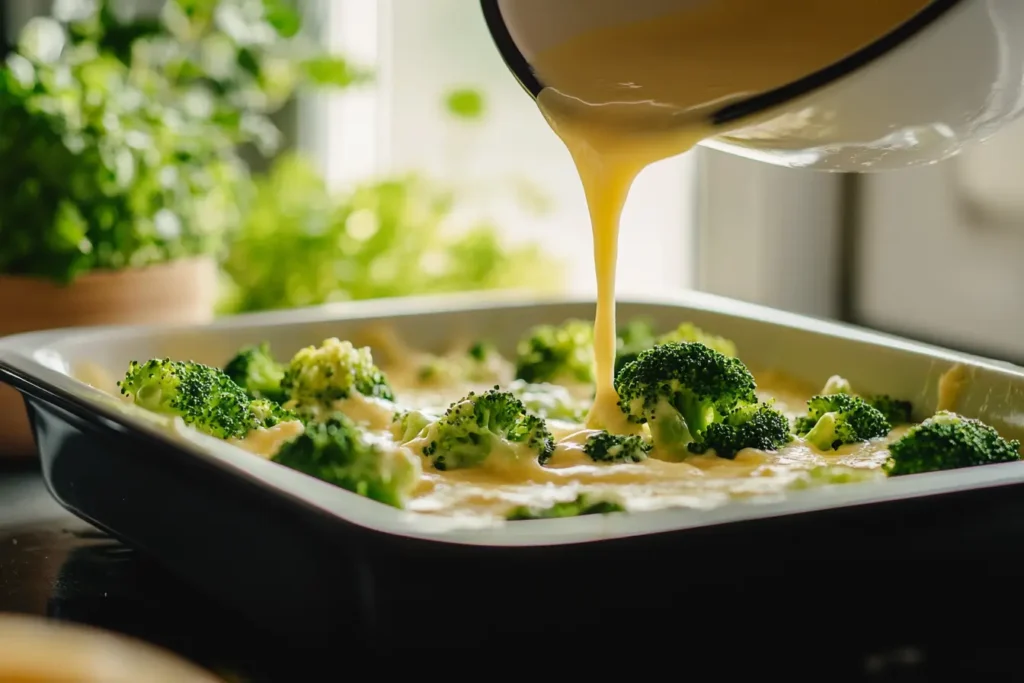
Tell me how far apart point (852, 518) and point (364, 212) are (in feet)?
6.60

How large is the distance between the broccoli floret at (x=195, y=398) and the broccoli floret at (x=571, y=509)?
0.50 m

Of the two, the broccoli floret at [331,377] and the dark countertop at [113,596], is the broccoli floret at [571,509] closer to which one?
the dark countertop at [113,596]

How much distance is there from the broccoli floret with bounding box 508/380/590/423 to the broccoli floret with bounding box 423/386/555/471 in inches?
8.4

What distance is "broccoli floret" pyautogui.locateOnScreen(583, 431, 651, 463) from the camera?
1.46m

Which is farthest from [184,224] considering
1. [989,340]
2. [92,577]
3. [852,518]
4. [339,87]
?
[852,518]

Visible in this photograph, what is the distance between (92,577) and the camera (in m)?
1.41

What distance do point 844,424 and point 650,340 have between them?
0.49 meters

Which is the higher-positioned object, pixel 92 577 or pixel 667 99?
pixel 667 99

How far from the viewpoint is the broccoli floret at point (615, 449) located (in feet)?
4.79

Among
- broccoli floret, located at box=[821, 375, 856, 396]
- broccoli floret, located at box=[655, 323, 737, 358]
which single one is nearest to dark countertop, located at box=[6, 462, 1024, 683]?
broccoli floret, located at box=[821, 375, 856, 396]

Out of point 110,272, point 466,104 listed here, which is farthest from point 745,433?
point 466,104

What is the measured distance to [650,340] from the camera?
1998 millimetres

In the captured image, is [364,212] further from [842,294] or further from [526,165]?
[842,294]

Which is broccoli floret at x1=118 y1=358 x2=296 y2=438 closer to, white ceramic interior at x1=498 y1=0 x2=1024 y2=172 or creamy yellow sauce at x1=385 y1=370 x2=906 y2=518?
creamy yellow sauce at x1=385 y1=370 x2=906 y2=518
